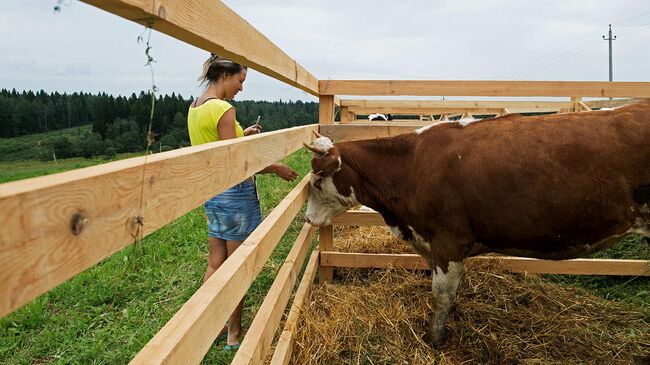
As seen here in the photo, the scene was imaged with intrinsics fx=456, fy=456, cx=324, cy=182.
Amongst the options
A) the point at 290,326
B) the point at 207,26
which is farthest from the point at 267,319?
the point at 207,26

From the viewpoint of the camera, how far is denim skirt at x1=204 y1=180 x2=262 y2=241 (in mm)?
3600

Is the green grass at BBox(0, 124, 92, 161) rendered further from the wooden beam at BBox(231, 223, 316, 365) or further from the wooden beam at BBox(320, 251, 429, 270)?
the wooden beam at BBox(320, 251, 429, 270)

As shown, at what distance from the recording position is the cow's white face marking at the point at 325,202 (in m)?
4.18

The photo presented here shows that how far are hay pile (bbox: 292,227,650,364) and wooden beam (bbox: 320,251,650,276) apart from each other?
11cm

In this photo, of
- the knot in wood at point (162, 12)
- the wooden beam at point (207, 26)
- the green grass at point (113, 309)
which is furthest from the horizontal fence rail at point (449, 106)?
the knot in wood at point (162, 12)

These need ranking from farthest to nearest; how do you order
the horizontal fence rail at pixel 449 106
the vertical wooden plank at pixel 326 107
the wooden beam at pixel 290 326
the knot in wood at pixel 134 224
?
the horizontal fence rail at pixel 449 106 → the vertical wooden plank at pixel 326 107 → the wooden beam at pixel 290 326 → the knot in wood at pixel 134 224

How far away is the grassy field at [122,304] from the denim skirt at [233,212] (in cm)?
71

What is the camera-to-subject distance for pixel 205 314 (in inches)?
52.6

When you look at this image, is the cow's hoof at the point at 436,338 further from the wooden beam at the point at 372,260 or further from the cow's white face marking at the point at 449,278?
the wooden beam at the point at 372,260

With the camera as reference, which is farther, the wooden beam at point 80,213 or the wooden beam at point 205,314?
the wooden beam at point 205,314

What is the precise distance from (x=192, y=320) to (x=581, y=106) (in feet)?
26.4

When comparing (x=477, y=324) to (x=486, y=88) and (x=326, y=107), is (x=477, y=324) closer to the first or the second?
(x=486, y=88)

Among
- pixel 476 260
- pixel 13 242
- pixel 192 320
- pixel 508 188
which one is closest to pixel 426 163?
pixel 508 188

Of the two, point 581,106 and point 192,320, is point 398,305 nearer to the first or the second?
point 192,320
